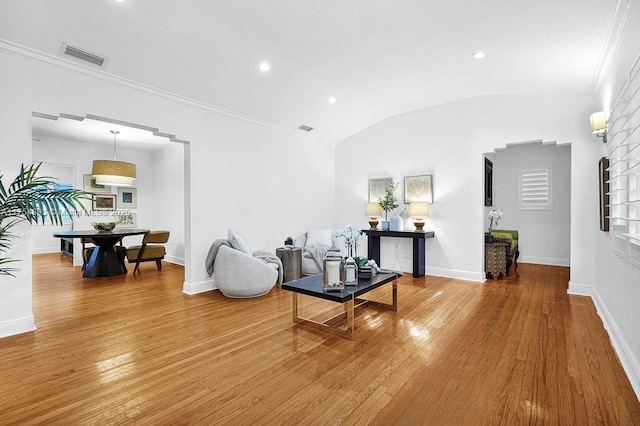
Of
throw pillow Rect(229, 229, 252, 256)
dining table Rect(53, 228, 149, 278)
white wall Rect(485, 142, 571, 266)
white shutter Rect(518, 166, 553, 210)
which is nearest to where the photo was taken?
throw pillow Rect(229, 229, 252, 256)

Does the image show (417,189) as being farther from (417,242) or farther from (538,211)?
(538,211)

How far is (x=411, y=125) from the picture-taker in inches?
238

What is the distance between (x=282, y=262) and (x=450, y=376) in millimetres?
3335

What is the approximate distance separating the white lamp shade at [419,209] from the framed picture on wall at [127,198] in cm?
697

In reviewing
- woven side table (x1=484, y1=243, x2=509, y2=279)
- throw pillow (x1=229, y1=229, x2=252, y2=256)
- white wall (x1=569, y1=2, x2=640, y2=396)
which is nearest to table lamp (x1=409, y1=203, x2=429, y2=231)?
woven side table (x1=484, y1=243, x2=509, y2=279)

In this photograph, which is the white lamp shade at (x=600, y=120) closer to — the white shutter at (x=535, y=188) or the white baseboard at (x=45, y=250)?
the white shutter at (x=535, y=188)

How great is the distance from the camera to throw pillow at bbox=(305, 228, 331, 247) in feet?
19.0

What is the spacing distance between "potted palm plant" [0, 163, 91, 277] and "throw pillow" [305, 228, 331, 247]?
141 inches

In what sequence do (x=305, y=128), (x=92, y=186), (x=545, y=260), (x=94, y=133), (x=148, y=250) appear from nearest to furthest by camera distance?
(x=305, y=128)
(x=148, y=250)
(x=94, y=133)
(x=545, y=260)
(x=92, y=186)

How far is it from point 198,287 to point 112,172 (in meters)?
2.89

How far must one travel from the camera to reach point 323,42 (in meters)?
3.60

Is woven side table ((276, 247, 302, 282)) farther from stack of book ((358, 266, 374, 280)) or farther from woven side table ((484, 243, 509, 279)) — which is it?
woven side table ((484, 243, 509, 279))

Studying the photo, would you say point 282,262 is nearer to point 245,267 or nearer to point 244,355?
point 245,267

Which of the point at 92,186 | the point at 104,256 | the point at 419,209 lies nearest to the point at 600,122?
the point at 419,209
